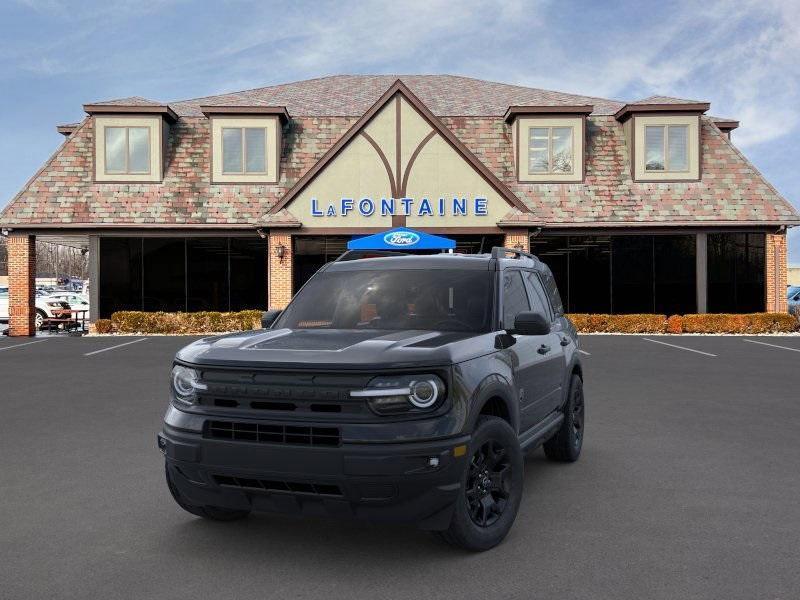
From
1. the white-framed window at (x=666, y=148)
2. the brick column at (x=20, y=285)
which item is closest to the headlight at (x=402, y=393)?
the brick column at (x=20, y=285)

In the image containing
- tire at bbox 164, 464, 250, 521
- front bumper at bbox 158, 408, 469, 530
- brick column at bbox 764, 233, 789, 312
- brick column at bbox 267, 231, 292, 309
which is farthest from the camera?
brick column at bbox 764, 233, 789, 312

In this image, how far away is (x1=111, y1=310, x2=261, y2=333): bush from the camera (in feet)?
75.9

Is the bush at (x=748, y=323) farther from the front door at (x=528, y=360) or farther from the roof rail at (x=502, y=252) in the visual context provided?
the front door at (x=528, y=360)

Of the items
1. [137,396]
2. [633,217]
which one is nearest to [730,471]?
[137,396]

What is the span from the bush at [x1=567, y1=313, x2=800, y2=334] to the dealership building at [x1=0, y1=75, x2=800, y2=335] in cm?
151

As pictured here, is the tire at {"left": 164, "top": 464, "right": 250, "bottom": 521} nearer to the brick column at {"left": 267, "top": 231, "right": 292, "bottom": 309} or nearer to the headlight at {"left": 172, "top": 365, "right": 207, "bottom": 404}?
the headlight at {"left": 172, "top": 365, "right": 207, "bottom": 404}

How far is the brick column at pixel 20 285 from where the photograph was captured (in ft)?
76.2

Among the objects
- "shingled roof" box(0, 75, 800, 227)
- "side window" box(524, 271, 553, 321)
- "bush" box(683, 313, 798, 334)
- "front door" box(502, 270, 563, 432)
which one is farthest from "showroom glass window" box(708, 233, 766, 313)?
"front door" box(502, 270, 563, 432)

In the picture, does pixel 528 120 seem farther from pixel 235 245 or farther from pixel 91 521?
pixel 91 521

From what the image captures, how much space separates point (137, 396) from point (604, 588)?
843cm

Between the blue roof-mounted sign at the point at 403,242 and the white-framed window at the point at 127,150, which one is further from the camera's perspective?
the white-framed window at the point at 127,150

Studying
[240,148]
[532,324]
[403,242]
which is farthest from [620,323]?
[532,324]

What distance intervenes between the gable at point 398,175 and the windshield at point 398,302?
1736 centimetres

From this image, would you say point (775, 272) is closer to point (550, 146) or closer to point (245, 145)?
point (550, 146)
